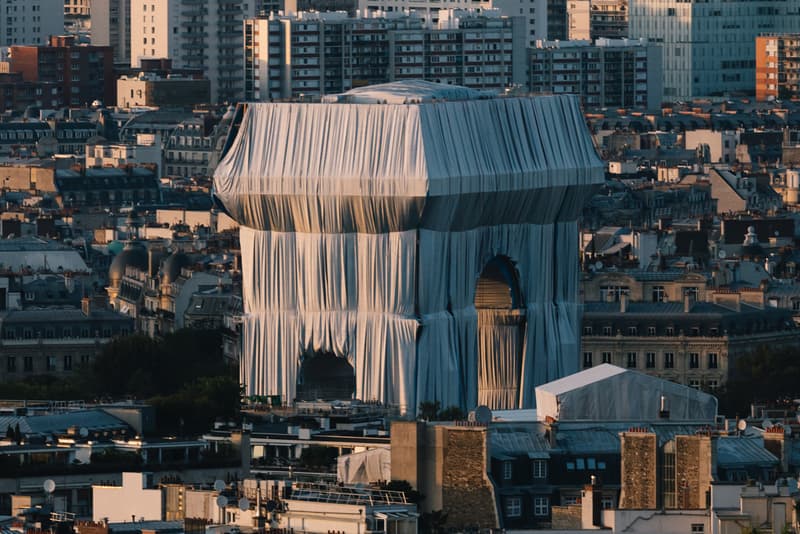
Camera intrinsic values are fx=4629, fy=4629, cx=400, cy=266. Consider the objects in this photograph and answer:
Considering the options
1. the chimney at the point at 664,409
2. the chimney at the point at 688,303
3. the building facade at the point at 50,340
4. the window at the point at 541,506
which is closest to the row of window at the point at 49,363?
the building facade at the point at 50,340

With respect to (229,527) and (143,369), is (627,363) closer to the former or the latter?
(143,369)

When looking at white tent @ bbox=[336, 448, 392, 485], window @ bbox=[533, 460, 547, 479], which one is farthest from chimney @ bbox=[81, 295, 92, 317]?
window @ bbox=[533, 460, 547, 479]

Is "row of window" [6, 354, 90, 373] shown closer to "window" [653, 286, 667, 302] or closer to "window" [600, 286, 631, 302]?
"window" [600, 286, 631, 302]

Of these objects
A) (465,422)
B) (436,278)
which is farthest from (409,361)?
(465,422)

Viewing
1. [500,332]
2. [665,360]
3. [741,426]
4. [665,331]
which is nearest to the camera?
[741,426]

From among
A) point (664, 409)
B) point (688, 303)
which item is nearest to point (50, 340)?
point (688, 303)

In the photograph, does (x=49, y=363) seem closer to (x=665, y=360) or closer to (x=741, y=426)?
(x=665, y=360)
